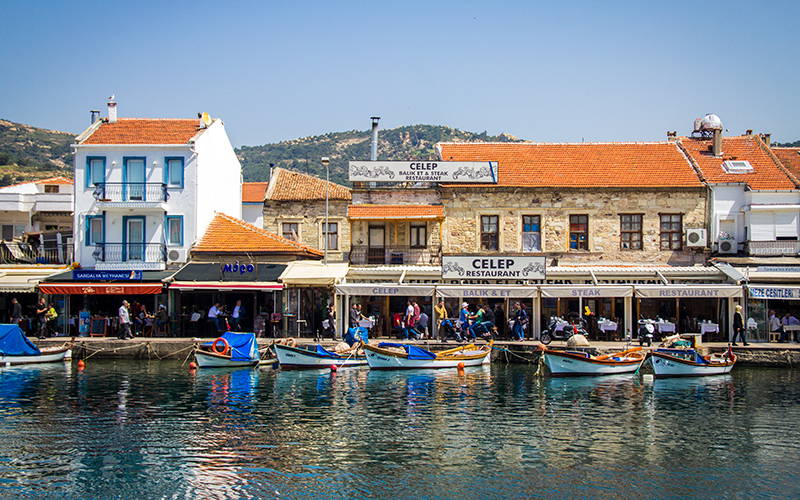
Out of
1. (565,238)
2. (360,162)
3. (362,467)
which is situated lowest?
(362,467)

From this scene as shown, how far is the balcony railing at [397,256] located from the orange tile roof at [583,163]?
4.90m

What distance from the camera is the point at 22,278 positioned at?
3216 cm

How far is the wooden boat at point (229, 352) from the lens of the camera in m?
27.4

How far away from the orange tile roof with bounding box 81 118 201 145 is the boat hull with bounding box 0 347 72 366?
1072cm

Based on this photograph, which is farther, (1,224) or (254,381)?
(1,224)

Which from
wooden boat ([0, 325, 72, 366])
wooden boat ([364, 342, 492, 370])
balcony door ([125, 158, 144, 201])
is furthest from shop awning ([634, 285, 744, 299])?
wooden boat ([0, 325, 72, 366])

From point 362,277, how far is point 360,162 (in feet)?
20.3

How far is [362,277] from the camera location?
→ 3188 cm

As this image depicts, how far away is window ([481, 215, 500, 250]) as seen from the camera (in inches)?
1371

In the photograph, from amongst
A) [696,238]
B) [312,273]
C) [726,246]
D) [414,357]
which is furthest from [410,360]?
[726,246]

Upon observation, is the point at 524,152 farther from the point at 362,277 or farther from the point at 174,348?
the point at 174,348

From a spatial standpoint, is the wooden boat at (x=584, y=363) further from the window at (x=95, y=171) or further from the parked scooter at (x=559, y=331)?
the window at (x=95, y=171)

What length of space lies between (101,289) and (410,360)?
47.7 feet

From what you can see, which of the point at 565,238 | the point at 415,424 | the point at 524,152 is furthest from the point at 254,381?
the point at 524,152
